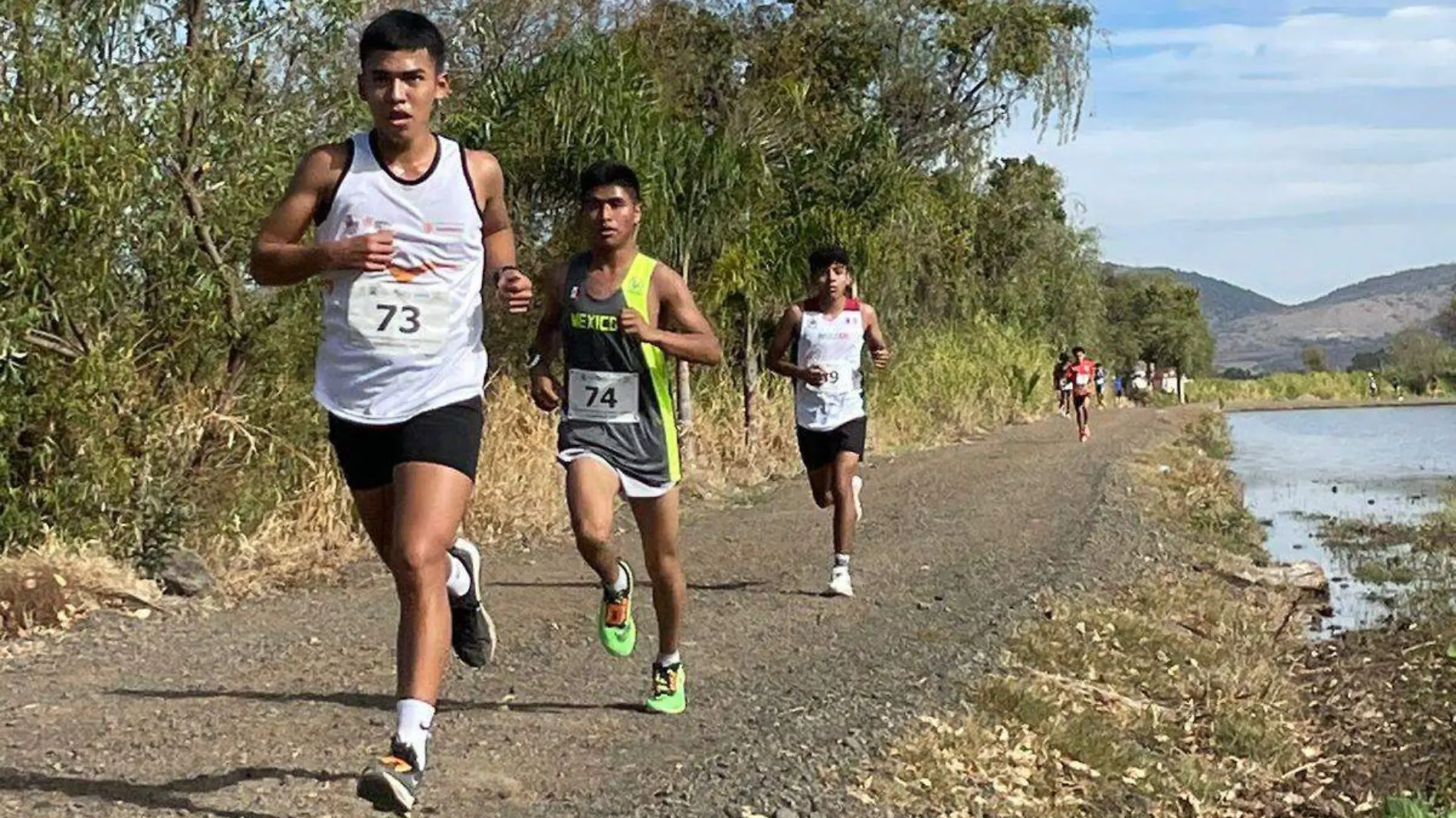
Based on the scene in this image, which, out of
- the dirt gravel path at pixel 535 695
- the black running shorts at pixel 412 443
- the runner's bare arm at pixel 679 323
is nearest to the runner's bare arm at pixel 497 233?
the black running shorts at pixel 412 443

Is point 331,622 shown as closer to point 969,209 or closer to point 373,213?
point 373,213

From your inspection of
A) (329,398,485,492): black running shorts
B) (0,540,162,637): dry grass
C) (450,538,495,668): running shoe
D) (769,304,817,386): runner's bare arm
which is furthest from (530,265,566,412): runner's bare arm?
(769,304,817,386): runner's bare arm

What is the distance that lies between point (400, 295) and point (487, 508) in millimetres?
Result: 7821

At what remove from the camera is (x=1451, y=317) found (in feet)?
336

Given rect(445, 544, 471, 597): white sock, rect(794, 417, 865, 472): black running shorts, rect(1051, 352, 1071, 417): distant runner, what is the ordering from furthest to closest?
rect(1051, 352, 1071, 417): distant runner < rect(794, 417, 865, 472): black running shorts < rect(445, 544, 471, 597): white sock

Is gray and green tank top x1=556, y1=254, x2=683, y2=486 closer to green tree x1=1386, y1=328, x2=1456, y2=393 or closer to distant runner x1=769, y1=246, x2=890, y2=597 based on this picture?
distant runner x1=769, y1=246, x2=890, y2=597

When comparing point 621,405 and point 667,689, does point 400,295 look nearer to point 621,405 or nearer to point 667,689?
point 621,405

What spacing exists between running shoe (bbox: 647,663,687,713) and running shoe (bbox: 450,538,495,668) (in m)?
0.78

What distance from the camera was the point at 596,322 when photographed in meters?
6.18

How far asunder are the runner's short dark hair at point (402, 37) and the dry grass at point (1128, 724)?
8.66 ft

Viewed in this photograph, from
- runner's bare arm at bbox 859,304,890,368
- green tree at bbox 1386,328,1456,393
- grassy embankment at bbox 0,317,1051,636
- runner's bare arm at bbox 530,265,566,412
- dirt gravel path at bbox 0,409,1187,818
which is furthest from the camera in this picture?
green tree at bbox 1386,328,1456,393

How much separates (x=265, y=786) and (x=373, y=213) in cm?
169

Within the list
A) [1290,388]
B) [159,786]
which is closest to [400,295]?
[159,786]

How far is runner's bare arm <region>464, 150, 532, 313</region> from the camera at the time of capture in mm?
4703
